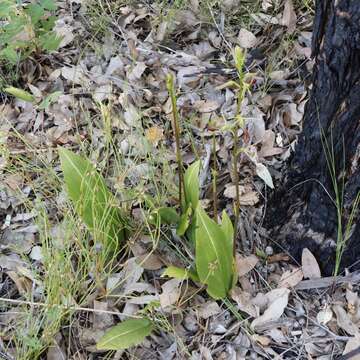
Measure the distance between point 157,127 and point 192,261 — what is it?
1.85ft

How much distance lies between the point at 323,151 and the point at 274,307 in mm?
478

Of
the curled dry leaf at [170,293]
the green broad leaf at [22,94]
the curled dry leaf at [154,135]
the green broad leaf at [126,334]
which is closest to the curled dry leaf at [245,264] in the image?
the curled dry leaf at [170,293]

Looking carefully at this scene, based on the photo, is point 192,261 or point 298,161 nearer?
point 298,161

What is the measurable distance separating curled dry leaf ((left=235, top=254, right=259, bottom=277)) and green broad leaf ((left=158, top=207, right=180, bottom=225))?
220 millimetres

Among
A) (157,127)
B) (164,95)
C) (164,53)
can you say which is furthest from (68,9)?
(157,127)

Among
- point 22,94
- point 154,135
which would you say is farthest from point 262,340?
point 22,94

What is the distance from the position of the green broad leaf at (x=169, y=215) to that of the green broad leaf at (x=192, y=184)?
0.05 metres

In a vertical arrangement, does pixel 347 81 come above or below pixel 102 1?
above

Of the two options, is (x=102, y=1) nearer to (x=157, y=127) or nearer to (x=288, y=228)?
(x=157, y=127)

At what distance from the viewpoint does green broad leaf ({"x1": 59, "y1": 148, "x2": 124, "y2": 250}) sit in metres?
1.57

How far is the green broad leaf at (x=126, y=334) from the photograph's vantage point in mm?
1485

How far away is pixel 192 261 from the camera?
1.72 m

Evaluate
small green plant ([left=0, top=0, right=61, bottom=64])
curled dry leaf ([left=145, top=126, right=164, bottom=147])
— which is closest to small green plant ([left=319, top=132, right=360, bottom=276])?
curled dry leaf ([left=145, top=126, right=164, bottom=147])

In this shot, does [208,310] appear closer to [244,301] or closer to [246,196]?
[244,301]
